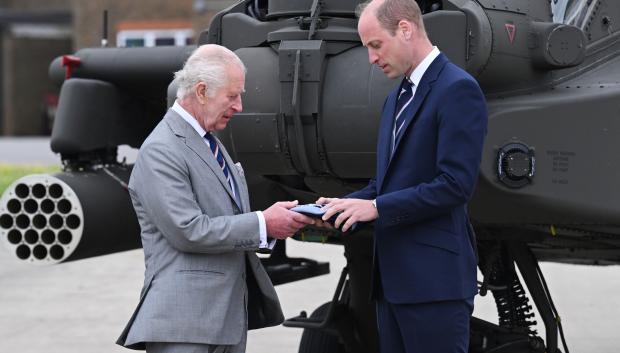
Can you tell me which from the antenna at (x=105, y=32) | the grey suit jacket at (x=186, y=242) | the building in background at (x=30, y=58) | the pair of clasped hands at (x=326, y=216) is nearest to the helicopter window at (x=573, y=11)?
the pair of clasped hands at (x=326, y=216)

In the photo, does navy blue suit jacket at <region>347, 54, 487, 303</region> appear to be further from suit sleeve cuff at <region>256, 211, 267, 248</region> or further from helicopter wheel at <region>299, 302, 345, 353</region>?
helicopter wheel at <region>299, 302, 345, 353</region>

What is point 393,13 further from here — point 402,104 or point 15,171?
point 15,171

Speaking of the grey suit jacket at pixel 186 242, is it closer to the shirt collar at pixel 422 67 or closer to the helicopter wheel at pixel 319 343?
the shirt collar at pixel 422 67

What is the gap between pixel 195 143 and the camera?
3.61 metres

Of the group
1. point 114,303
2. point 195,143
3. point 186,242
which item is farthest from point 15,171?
point 186,242

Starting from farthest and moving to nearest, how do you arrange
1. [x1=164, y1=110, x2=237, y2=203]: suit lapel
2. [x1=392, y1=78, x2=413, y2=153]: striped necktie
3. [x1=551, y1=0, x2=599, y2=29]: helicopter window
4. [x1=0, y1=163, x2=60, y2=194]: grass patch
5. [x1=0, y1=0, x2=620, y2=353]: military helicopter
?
[x1=0, y1=163, x2=60, y2=194]: grass patch
[x1=551, y1=0, x2=599, y2=29]: helicopter window
[x1=0, y1=0, x2=620, y2=353]: military helicopter
[x1=392, y1=78, x2=413, y2=153]: striped necktie
[x1=164, y1=110, x2=237, y2=203]: suit lapel

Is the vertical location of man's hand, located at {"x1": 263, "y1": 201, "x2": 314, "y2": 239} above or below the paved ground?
above

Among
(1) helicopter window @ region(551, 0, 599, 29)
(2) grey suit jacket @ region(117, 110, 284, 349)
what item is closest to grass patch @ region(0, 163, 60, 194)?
(1) helicopter window @ region(551, 0, 599, 29)

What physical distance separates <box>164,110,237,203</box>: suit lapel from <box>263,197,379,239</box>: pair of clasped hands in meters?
0.15

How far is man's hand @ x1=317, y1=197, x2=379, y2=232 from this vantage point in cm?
361

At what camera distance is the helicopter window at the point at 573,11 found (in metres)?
4.85

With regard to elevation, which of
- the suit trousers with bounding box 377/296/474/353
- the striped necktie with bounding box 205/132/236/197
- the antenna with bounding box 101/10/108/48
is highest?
the antenna with bounding box 101/10/108/48

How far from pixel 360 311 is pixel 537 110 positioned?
1.57 m

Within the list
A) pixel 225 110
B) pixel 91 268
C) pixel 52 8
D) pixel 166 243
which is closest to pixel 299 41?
pixel 225 110
